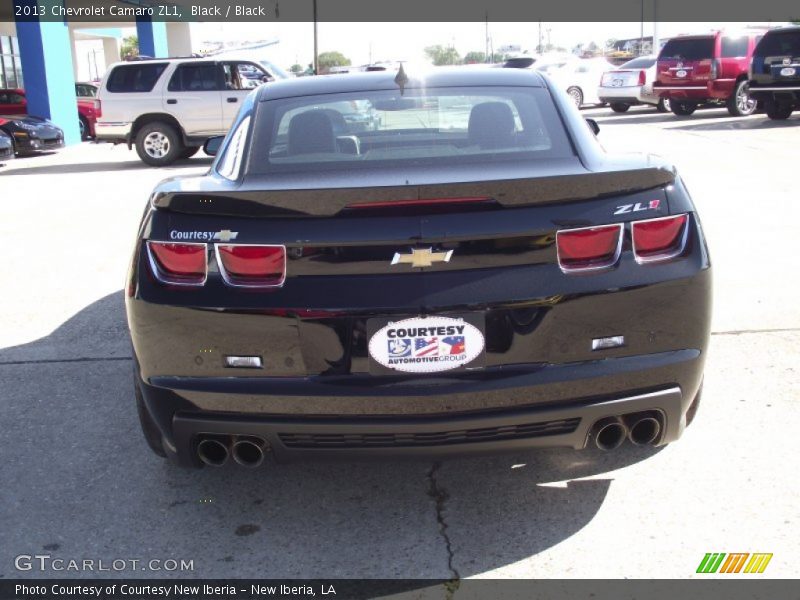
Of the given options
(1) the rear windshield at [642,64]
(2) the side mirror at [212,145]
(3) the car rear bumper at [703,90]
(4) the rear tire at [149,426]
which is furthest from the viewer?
(1) the rear windshield at [642,64]

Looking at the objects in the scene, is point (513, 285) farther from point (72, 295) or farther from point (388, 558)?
point (72, 295)

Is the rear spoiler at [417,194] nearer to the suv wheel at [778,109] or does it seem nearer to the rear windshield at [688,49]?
the suv wheel at [778,109]

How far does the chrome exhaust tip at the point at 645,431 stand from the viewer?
2.99m

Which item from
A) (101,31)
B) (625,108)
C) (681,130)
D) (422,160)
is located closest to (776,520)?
(422,160)

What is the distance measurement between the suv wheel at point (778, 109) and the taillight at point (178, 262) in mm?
18978

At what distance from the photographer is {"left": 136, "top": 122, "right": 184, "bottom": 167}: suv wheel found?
16516 mm

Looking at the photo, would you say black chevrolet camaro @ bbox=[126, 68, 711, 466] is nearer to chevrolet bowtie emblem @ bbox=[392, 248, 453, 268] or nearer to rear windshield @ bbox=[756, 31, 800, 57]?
chevrolet bowtie emblem @ bbox=[392, 248, 453, 268]

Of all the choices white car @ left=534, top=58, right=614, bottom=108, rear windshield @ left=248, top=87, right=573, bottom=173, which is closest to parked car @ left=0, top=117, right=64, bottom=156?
white car @ left=534, top=58, right=614, bottom=108

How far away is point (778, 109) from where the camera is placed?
64.9 feet

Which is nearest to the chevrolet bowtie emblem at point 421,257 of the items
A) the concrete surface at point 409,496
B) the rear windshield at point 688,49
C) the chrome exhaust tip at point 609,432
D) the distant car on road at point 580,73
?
the chrome exhaust tip at point 609,432

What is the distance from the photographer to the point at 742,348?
4953 millimetres

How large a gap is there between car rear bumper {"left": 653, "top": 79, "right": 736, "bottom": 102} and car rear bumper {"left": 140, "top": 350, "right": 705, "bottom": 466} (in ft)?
65.5

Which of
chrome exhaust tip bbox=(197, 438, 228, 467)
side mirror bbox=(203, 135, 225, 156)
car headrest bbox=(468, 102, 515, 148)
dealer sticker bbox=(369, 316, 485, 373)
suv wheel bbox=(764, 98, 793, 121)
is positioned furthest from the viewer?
suv wheel bbox=(764, 98, 793, 121)

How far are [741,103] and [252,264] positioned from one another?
21.1 m
